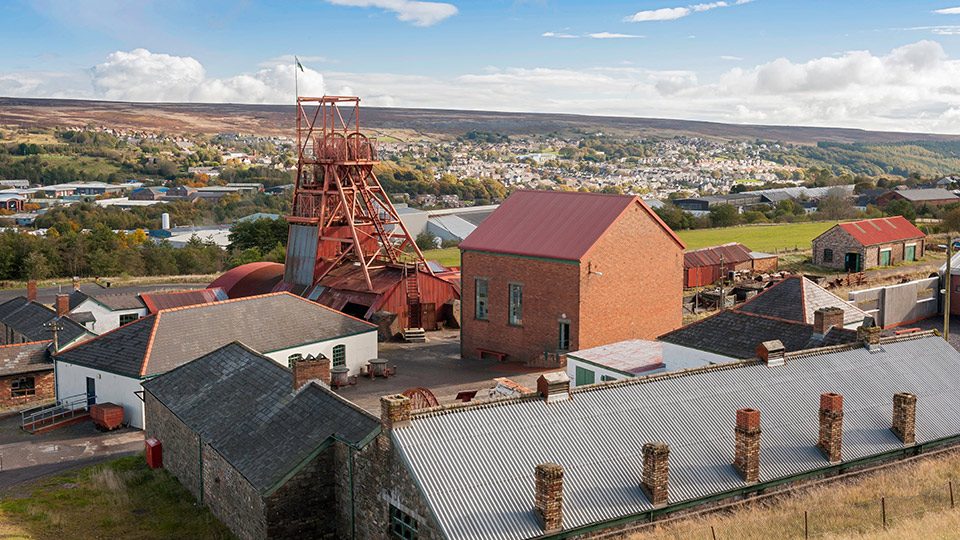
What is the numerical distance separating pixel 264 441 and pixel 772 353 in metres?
12.0

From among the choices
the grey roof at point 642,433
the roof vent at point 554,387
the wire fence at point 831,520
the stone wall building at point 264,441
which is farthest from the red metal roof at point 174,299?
the wire fence at point 831,520

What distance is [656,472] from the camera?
52.6ft

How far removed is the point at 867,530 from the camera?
1619 centimetres

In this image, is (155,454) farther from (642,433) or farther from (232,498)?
(642,433)

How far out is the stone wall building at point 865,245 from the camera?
196 ft

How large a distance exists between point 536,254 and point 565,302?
227cm

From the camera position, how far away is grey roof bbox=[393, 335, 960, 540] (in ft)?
51.0

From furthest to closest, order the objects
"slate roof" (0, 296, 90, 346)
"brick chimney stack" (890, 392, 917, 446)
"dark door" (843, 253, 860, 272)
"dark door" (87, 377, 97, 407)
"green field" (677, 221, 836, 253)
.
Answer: "green field" (677, 221, 836, 253), "dark door" (843, 253, 860, 272), "slate roof" (0, 296, 90, 346), "dark door" (87, 377, 97, 407), "brick chimney stack" (890, 392, 917, 446)

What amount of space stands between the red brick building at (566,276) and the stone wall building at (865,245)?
27.4 metres

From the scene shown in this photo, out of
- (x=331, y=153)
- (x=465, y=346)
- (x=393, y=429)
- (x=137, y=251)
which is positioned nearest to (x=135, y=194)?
(x=137, y=251)

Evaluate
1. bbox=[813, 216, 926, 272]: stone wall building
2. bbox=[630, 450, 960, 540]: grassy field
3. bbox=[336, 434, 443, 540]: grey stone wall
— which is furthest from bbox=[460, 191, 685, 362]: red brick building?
bbox=[813, 216, 926, 272]: stone wall building

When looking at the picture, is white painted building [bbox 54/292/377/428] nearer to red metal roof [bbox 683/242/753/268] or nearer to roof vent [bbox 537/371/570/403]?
roof vent [bbox 537/371/570/403]

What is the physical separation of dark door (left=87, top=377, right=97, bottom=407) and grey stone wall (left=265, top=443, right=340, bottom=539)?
1447cm

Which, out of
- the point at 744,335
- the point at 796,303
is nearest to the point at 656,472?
the point at 744,335
